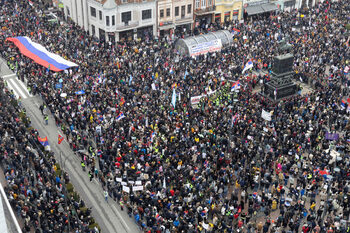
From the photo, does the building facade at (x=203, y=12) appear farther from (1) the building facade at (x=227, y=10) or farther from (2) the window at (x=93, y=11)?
(2) the window at (x=93, y=11)

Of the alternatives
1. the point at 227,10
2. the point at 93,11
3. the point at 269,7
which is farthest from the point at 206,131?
the point at 269,7

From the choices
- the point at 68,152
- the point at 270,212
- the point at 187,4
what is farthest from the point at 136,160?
the point at 187,4

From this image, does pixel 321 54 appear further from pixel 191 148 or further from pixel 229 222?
pixel 229 222

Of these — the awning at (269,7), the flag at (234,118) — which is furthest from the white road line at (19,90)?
the awning at (269,7)

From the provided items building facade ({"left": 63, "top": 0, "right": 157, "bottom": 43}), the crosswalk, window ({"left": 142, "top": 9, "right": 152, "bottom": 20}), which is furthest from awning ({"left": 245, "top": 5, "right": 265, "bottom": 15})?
the crosswalk

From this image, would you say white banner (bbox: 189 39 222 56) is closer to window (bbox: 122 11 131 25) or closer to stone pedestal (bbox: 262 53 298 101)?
stone pedestal (bbox: 262 53 298 101)

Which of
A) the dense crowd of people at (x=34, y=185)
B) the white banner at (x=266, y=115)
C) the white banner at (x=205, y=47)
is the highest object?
the white banner at (x=266, y=115)
